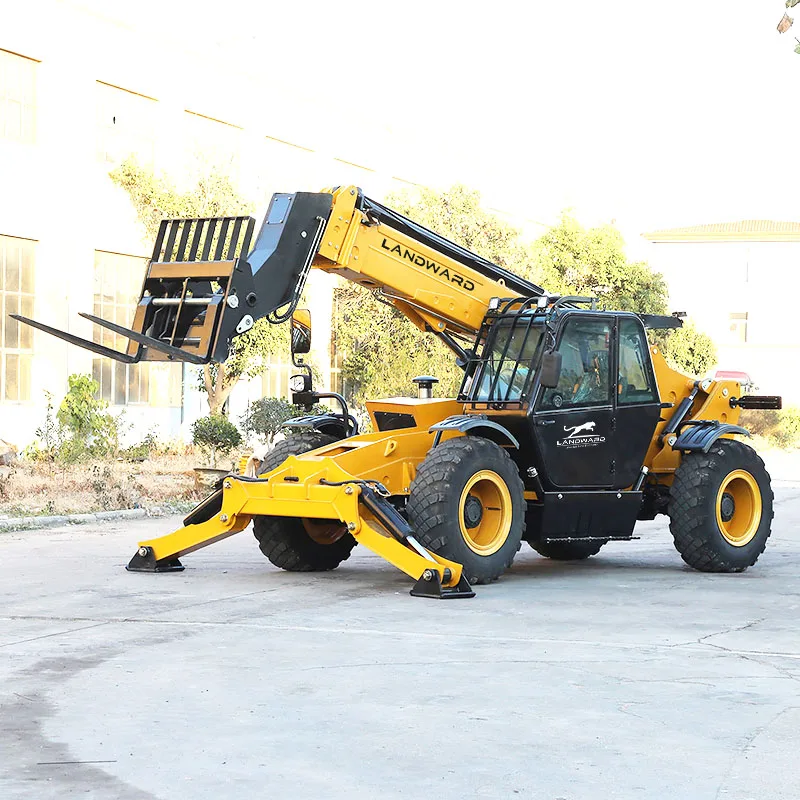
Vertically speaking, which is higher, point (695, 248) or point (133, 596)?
point (695, 248)

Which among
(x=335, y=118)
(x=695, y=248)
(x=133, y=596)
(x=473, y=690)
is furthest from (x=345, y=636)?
Answer: (x=695, y=248)

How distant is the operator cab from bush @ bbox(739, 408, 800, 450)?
35.6 meters

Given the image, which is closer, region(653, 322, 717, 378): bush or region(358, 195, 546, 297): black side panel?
region(358, 195, 546, 297): black side panel

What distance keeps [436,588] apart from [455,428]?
1.60 metres

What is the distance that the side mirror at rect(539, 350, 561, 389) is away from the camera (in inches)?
508

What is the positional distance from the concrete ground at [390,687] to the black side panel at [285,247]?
258 centimetres

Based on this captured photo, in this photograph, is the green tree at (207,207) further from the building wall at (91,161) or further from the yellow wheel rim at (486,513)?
the yellow wheel rim at (486,513)

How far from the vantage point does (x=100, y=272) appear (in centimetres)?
3106

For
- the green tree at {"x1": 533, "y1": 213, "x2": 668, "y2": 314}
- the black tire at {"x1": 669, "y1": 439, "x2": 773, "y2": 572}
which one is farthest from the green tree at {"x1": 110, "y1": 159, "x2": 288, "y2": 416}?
the black tire at {"x1": 669, "y1": 439, "x2": 773, "y2": 572}

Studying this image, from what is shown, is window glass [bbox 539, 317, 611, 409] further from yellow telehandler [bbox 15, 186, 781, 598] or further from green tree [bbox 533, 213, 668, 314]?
green tree [bbox 533, 213, 668, 314]

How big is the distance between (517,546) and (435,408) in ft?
6.19

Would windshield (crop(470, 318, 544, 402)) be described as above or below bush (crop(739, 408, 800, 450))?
above

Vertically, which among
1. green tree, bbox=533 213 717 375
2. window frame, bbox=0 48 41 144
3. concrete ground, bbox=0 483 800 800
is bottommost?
concrete ground, bbox=0 483 800 800

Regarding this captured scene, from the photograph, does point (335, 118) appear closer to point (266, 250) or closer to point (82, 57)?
point (82, 57)
